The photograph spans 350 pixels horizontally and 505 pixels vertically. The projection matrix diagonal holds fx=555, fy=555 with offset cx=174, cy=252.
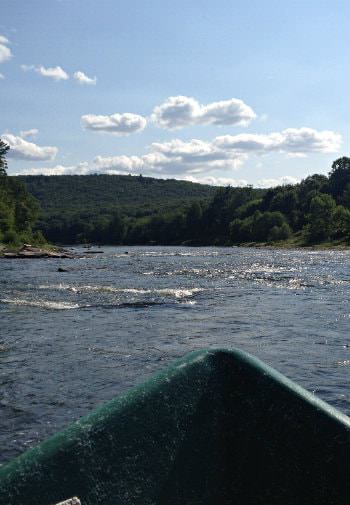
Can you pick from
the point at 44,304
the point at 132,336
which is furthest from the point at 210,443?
the point at 44,304

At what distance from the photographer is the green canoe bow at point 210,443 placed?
3447 mm

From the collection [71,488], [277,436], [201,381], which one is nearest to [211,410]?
[201,381]

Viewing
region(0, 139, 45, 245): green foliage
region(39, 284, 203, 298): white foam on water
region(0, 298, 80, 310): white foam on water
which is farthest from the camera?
region(0, 139, 45, 245): green foliage

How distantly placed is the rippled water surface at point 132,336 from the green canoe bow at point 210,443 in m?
5.27

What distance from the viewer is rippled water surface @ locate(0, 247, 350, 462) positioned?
436 inches

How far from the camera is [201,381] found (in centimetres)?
382

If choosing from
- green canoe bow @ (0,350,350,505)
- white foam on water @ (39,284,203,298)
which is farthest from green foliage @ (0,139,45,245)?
green canoe bow @ (0,350,350,505)

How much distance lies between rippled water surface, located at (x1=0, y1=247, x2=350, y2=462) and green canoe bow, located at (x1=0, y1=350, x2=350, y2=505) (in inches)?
207

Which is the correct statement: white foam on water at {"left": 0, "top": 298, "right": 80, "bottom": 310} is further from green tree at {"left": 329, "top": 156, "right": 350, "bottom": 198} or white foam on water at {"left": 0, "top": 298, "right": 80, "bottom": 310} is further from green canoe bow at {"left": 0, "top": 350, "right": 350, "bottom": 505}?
green tree at {"left": 329, "top": 156, "right": 350, "bottom": 198}

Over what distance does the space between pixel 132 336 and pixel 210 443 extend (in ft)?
46.2

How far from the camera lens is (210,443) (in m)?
3.85

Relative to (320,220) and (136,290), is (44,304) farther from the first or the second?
(320,220)

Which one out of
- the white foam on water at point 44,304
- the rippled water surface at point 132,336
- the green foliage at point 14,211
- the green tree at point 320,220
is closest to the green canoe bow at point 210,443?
the rippled water surface at point 132,336

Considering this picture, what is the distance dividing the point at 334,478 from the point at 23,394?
8.88 metres
